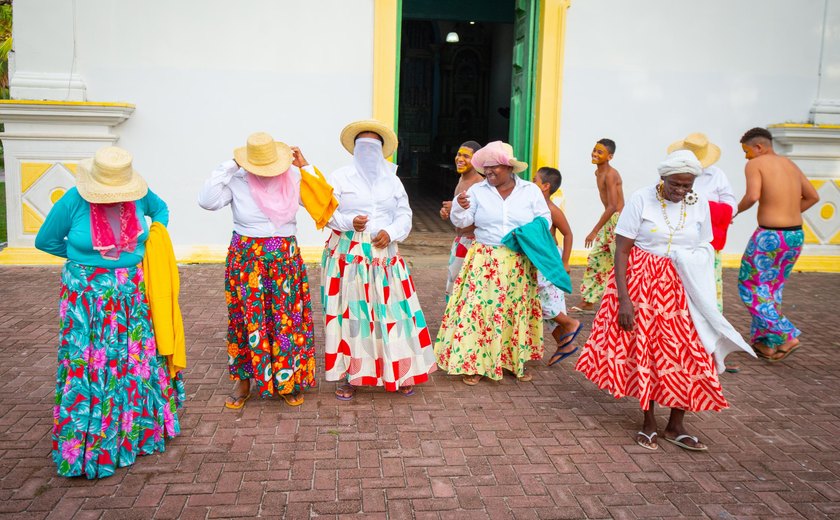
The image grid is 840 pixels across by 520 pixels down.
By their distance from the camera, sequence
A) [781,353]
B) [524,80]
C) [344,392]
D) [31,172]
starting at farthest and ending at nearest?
[524,80] < [31,172] < [781,353] < [344,392]

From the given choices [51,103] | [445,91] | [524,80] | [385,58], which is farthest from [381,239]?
[445,91]

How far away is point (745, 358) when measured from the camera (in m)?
6.22

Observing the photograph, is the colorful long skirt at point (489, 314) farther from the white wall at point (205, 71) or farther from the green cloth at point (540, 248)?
the white wall at point (205, 71)

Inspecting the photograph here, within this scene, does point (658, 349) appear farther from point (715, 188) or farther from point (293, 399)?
point (293, 399)

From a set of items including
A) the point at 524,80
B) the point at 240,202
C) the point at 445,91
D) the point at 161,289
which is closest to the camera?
the point at 161,289

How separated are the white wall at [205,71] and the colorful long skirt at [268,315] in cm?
440

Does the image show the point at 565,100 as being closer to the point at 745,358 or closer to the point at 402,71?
the point at 745,358

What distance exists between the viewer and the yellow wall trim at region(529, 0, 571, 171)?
29.8 ft

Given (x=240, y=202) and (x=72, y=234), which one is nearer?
(x=72, y=234)

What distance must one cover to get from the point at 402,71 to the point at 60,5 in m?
13.2

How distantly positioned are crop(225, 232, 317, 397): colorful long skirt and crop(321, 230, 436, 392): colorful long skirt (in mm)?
204

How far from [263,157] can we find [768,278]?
4321 millimetres

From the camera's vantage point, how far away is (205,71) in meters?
8.59

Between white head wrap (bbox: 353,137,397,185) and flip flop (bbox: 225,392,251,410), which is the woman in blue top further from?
white head wrap (bbox: 353,137,397,185)
